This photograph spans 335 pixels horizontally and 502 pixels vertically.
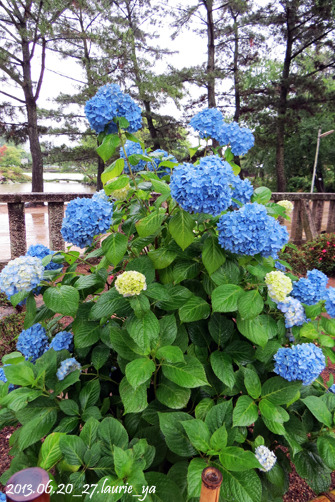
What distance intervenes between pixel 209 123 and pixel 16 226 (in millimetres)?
2462

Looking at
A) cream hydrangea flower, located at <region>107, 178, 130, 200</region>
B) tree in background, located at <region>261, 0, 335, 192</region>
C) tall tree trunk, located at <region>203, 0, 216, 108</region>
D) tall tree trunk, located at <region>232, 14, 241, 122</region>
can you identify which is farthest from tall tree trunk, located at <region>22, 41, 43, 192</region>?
cream hydrangea flower, located at <region>107, 178, 130, 200</region>

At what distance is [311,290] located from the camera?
115 centimetres

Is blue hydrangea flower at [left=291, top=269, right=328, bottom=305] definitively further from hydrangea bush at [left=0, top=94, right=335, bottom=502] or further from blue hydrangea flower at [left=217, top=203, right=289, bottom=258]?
blue hydrangea flower at [left=217, top=203, right=289, bottom=258]

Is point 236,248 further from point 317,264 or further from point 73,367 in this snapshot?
point 317,264

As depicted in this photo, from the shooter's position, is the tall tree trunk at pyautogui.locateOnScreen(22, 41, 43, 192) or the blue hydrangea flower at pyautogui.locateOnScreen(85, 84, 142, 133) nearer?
the blue hydrangea flower at pyautogui.locateOnScreen(85, 84, 142, 133)

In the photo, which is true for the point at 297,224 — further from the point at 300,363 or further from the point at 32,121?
the point at 32,121

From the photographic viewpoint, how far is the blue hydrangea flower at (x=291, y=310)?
3.47ft

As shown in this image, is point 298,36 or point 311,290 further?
point 298,36

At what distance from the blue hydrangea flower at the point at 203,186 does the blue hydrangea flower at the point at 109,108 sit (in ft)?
1.08

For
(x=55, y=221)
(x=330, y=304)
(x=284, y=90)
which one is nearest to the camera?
(x=330, y=304)

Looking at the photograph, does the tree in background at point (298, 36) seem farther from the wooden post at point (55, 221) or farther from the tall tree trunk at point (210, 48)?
the wooden post at point (55, 221)

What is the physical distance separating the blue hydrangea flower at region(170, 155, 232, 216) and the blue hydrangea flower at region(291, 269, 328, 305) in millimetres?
473

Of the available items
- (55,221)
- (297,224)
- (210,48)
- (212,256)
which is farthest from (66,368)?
(210,48)

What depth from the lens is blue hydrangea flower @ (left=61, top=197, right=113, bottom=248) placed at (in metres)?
1.00
